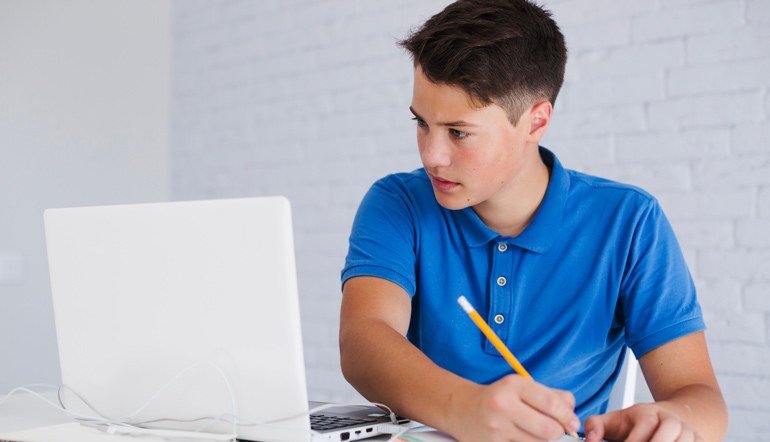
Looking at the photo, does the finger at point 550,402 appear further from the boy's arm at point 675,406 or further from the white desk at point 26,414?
the white desk at point 26,414

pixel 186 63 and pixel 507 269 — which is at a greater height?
pixel 186 63

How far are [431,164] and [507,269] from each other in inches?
8.6

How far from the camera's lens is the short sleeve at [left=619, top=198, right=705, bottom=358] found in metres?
0.96

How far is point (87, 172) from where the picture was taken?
2238 mm

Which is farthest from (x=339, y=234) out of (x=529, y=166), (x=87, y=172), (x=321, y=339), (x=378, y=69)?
(x=529, y=166)

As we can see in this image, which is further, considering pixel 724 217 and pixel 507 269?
pixel 724 217

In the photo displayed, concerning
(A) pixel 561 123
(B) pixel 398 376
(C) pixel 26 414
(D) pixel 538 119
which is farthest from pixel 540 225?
(C) pixel 26 414

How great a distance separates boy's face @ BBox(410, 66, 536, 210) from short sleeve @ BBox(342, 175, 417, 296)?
0.11 metres

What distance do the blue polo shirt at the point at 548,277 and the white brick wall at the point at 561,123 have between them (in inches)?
20.0

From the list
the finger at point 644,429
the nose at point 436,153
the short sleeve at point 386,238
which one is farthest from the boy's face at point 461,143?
the finger at point 644,429

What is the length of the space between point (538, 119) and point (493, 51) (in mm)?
Result: 146

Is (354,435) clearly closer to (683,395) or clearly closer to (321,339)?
(683,395)

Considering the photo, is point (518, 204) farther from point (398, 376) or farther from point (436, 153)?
point (398, 376)

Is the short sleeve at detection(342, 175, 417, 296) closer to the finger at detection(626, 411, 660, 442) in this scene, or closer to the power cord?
the power cord
